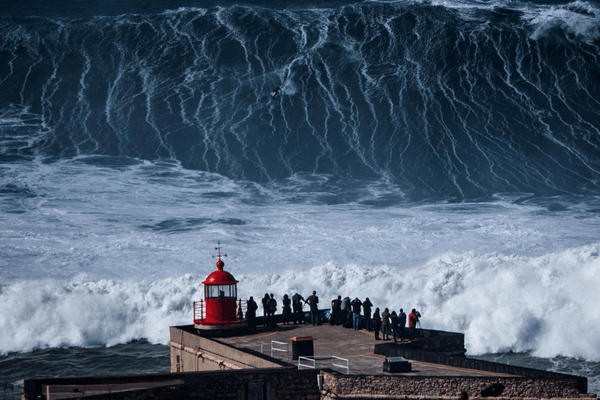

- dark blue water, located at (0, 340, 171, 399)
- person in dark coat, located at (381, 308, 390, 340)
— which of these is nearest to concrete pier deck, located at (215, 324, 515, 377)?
person in dark coat, located at (381, 308, 390, 340)

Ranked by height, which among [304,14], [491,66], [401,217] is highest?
[304,14]

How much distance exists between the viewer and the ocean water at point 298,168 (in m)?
46.5

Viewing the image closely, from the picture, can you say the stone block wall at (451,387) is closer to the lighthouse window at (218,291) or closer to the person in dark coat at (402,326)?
the person in dark coat at (402,326)

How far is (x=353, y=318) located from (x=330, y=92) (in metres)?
53.9

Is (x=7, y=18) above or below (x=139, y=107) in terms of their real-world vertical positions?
above

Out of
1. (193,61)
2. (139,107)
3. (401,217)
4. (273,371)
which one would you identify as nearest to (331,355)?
(273,371)

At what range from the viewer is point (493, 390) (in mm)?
22344

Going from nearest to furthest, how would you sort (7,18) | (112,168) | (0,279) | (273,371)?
(273,371)
(0,279)
(112,168)
(7,18)

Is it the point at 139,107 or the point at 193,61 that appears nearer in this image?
the point at 139,107

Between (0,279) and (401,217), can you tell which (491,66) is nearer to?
(401,217)

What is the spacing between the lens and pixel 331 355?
27500 mm

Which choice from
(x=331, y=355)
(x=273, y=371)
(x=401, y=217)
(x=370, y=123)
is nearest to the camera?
(x=273, y=371)

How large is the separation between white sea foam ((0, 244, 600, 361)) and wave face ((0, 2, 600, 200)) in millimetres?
23128

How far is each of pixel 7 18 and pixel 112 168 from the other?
2610 centimetres
